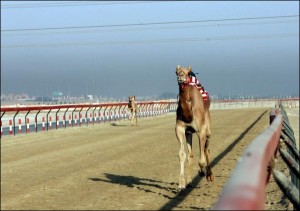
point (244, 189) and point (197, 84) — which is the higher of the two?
point (197, 84)

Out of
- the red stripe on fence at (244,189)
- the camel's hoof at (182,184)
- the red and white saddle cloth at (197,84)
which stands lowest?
the camel's hoof at (182,184)

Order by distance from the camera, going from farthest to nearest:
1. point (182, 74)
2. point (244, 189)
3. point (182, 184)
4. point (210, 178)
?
1. point (210, 178)
2. point (182, 184)
3. point (182, 74)
4. point (244, 189)

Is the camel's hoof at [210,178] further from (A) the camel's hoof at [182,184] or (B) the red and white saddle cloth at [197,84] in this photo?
(B) the red and white saddle cloth at [197,84]

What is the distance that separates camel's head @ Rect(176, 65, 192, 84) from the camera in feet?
27.1

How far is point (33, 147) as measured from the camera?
1727cm

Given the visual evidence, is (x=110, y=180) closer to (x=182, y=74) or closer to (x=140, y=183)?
(x=140, y=183)

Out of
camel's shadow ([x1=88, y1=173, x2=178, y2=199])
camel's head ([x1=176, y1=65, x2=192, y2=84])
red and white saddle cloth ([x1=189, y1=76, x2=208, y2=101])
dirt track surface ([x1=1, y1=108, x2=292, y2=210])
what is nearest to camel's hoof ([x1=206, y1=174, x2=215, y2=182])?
dirt track surface ([x1=1, y1=108, x2=292, y2=210])

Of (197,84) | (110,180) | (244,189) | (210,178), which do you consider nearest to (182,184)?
(210,178)

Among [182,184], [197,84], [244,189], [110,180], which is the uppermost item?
[197,84]

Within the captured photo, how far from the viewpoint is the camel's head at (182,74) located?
27.1ft

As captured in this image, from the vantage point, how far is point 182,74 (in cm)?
827

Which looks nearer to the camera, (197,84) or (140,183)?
(197,84)

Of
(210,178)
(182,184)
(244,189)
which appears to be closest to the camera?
(244,189)

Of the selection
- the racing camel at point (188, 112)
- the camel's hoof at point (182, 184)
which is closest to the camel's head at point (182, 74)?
the racing camel at point (188, 112)
